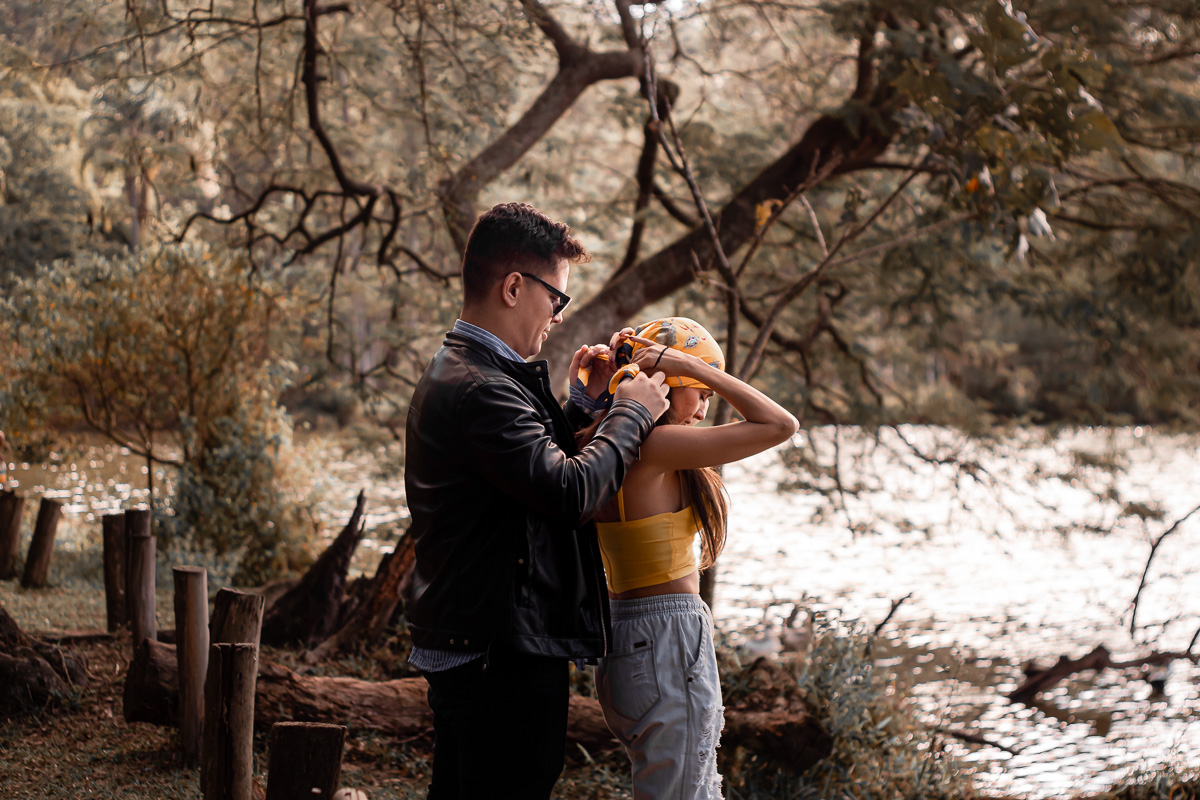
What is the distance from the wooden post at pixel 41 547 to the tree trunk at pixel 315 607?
2013 mm

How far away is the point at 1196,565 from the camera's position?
10422mm

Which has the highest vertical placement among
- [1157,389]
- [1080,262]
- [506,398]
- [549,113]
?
[549,113]

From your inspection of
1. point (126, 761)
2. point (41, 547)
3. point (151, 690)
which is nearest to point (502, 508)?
point (151, 690)

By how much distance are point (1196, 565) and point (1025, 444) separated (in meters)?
4.88

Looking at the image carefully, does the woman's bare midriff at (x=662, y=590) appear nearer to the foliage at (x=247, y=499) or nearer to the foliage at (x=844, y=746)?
the foliage at (x=844, y=746)

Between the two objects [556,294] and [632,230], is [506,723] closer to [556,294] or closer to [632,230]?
[556,294]

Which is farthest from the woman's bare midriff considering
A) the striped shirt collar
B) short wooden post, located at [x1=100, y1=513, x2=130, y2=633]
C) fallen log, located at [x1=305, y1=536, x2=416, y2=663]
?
short wooden post, located at [x1=100, y1=513, x2=130, y2=633]

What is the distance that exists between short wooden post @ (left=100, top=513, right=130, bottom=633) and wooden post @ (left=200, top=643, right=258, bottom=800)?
2.74 m

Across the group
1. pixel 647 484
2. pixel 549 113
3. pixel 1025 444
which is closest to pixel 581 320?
pixel 549 113

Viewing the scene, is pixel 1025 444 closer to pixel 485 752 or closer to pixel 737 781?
pixel 737 781

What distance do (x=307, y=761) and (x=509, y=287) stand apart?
1291mm

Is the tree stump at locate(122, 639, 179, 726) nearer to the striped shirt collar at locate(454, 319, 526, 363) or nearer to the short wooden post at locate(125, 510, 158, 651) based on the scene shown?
the short wooden post at locate(125, 510, 158, 651)

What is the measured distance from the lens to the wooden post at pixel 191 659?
3617 mm

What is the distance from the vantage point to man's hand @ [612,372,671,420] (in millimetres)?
2023
